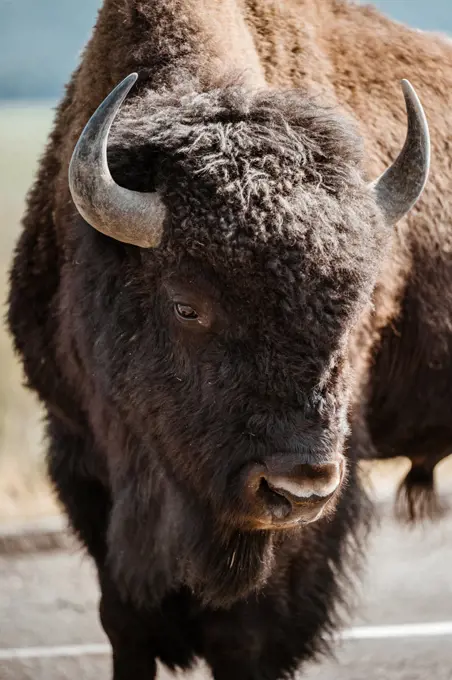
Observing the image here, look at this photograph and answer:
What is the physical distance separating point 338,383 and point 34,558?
4.48 metres

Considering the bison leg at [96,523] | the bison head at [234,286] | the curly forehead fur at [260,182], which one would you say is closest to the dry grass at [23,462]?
the bison leg at [96,523]

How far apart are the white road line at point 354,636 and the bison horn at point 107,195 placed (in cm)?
301

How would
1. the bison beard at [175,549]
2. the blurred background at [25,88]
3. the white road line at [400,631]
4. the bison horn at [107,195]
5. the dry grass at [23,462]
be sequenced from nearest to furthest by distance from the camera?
the bison horn at [107,195], the bison beard at [175,549], the white road line at [400,631], the dry grass at [23,462], the blurred background at [25,88]

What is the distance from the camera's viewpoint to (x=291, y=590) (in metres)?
4.49

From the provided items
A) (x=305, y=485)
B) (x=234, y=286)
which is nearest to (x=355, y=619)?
(x=305, y=485)

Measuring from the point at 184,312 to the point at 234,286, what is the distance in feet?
0.84

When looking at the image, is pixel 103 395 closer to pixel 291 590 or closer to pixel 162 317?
pixel 162 317

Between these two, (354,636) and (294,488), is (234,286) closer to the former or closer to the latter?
(294,488)

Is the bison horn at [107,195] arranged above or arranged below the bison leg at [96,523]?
above

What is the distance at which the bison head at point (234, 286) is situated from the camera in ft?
11.0

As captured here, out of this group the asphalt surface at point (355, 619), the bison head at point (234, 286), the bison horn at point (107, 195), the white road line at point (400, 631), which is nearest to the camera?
the bison head at point (234, 286)

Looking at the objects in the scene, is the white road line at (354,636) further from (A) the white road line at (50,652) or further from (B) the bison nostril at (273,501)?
(B) the bison nostril at (273,501)

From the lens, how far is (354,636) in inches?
243

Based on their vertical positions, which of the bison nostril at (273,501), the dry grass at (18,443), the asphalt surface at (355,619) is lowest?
the dry grass at (18,443)
